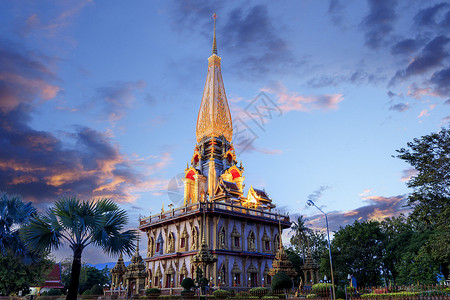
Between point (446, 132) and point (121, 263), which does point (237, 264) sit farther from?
point (446, 132)

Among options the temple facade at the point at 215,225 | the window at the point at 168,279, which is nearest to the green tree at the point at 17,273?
the temple facade at the point at 215,225

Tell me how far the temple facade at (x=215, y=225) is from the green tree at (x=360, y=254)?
11.6 m

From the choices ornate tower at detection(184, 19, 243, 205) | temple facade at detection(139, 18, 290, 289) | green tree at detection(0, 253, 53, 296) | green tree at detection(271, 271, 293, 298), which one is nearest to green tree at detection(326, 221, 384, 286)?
temple facade at detection(139, 18, 290, 289)

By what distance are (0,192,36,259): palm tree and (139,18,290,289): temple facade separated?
1605 cm

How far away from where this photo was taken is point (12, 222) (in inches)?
1024

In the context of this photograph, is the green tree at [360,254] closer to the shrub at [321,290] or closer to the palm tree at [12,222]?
the shrub at [321,290]

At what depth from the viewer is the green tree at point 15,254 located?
25141 millimetres

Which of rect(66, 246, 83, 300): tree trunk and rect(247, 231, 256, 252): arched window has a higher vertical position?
rect(247, 231, 256, 252): arched window

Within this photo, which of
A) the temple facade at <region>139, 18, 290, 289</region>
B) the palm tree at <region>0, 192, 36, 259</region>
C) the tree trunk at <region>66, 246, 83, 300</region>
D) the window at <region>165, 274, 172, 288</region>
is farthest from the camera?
the window at <region>165, 274, 172, 288</region>

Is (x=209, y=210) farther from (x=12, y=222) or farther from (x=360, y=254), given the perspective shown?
(x=360, y=254)

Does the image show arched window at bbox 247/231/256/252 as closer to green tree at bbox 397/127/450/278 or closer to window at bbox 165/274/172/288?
window at bbox 165/274/172/288

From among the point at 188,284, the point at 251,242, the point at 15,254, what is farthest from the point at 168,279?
the point at 15,254

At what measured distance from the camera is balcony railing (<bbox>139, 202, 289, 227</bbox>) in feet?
139

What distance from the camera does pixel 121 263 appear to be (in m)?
47.3
